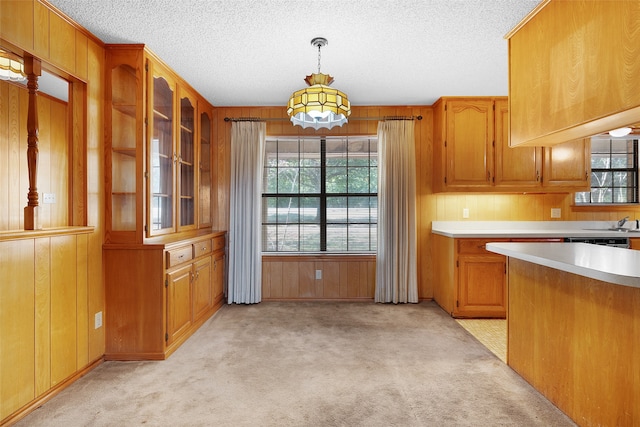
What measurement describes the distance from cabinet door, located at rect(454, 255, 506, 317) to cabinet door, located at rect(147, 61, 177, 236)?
3.03m

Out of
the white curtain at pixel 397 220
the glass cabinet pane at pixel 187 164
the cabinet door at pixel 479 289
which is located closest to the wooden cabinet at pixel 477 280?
the cabinet door at pixel 479 289

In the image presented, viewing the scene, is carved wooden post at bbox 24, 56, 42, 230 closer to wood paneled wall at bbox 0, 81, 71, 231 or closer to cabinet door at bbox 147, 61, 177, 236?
wood paneled wall at bbox 0, 81, 71, 231

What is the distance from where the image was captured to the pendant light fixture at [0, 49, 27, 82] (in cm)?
214

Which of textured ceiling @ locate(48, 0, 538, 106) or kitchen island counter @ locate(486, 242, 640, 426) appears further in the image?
textured ceiling @ locate(48, 0, 538, 106)

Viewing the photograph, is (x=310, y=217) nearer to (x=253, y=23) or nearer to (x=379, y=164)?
(x=379, y=164)

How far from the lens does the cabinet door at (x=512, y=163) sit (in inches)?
163

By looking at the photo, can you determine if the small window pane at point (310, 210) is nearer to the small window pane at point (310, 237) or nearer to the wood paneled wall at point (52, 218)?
the small window pane at point (310, 237)

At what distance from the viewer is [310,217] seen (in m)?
4.63

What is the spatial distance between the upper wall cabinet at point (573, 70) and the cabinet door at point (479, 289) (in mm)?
1697

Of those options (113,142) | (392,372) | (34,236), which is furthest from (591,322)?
(113,142)

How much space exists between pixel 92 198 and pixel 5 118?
771 millimetres

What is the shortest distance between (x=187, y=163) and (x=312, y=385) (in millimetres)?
2536

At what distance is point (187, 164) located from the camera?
372 centimetres

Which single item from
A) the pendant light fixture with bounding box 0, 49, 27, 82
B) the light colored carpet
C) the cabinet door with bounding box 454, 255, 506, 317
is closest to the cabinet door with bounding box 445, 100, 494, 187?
the cabinet door with bounding box 454, 255, 506, 317
